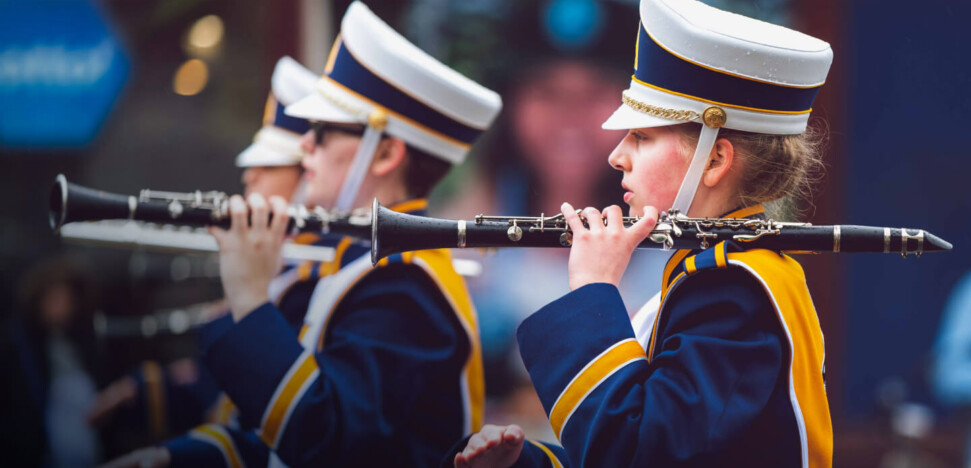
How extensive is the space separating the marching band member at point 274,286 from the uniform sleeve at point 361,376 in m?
0.20

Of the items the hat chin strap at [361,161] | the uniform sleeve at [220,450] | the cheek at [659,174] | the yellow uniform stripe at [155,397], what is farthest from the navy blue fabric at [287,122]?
the cheek at [659,174]

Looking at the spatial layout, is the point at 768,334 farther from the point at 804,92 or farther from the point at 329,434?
the point at 329,434

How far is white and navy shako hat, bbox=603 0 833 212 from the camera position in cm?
183

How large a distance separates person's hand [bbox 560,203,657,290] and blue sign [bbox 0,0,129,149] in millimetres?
3708

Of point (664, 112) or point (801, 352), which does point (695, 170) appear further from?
point (801, 352)

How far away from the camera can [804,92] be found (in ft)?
6.16

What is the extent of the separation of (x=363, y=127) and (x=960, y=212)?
229 centimetres

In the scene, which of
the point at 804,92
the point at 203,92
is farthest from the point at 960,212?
the point at 203,92

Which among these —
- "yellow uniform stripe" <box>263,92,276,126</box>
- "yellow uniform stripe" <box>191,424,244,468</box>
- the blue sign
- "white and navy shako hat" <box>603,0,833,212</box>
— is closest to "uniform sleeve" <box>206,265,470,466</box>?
"yellow uniform stripe" <box>191,424,244,468</box>

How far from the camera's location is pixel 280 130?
11.3ft

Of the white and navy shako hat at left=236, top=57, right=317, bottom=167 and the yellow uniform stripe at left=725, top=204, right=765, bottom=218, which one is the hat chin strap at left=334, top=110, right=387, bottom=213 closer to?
the white and navy shako hat at left=236, top=57, right=317, bottom=167

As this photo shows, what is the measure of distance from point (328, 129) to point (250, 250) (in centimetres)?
42

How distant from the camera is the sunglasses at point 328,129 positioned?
2.56 m

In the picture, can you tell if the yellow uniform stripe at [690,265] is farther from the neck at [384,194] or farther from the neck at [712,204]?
the neck at [384,194]
